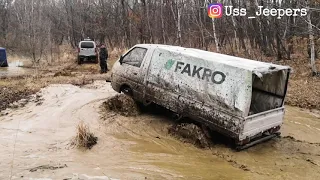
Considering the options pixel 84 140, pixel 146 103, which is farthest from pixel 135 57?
pixel 84 140

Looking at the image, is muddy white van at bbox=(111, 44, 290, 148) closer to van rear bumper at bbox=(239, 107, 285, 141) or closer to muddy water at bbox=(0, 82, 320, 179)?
van rear bumper at bbox=(239, 107, 285, 141)

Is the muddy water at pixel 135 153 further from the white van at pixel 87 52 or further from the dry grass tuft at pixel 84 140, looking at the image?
the white van at pixel 87 52

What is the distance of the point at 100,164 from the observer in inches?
239

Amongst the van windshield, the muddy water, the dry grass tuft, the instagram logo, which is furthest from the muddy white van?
the van windshield

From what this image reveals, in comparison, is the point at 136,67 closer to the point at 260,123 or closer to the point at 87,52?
the point at 260,123

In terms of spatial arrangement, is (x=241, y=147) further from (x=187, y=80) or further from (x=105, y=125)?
(x=105, y=125)

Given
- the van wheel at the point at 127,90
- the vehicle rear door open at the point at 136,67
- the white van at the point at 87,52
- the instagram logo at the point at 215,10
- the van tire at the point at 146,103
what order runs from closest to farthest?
1. the van tire at the point at 146,103
2. the vehicle rear door open at the point at 136,67
3. the van wheel at the point at 127,90
4. the instagram logo at the point at 215,10
5. the white van at the point at 87,52

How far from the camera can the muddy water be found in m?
5.77

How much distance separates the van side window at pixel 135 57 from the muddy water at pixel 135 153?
4.79 ft

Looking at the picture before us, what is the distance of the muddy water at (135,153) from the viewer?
5.77 m

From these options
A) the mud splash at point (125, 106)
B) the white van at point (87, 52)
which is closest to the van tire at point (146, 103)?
the mud splash at point (125, 106)

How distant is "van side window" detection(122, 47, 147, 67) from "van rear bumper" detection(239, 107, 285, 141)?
3.52 m

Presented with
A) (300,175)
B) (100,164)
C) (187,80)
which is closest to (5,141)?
(100,164)

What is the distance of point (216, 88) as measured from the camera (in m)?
6.71
